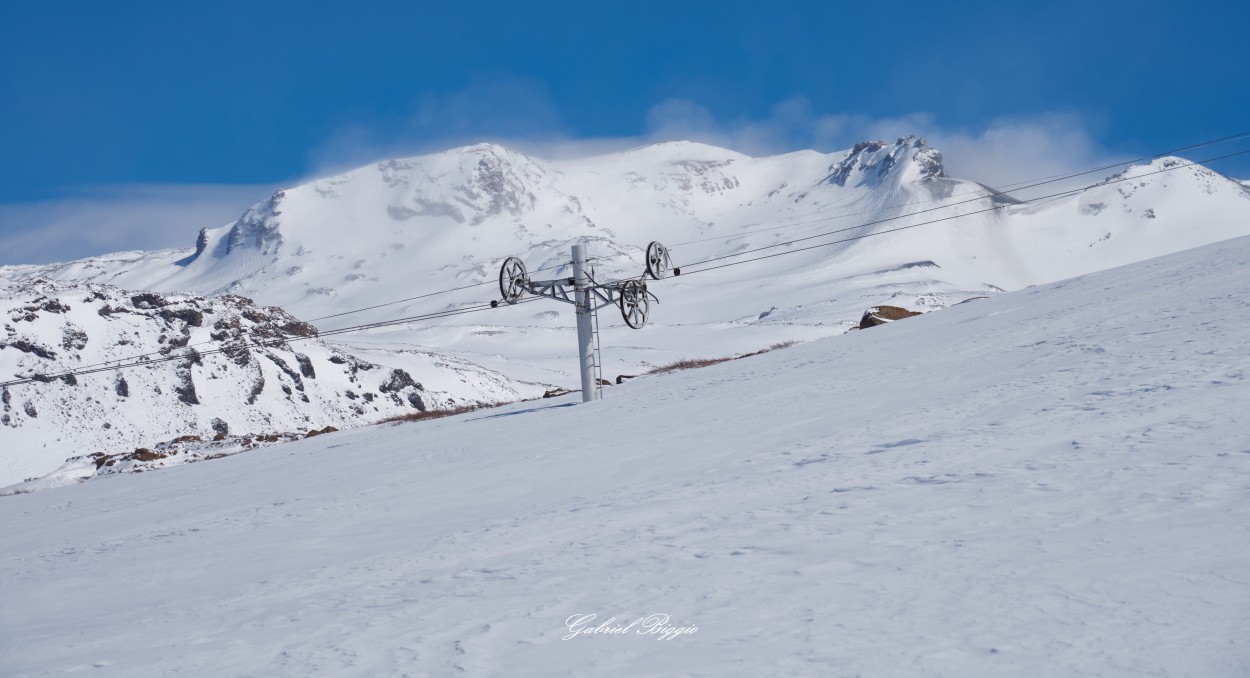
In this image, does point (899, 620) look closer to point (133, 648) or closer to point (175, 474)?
point (133, 648)

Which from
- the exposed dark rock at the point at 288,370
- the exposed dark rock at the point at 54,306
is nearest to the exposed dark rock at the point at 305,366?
the exposed dark rock at the point at 288,370

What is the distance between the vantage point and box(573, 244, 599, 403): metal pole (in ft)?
92.3

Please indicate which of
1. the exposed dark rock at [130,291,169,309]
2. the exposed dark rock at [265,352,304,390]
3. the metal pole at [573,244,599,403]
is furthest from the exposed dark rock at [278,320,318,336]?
the metal pole at [573,244,599,403]

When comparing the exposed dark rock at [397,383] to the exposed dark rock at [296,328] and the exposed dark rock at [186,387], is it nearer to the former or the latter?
the exposed dark rock at [296,328]

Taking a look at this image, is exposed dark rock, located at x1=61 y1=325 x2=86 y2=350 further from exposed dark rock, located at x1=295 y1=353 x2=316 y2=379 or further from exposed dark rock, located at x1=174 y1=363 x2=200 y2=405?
exposed dark rock, located at x1=295 y1=353 x2=316 y2=379

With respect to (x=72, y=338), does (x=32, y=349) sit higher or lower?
lower

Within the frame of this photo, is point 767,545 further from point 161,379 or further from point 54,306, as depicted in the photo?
point 54,306

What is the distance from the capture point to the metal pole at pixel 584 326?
2812 cm

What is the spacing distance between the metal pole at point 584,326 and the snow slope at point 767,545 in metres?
8.28

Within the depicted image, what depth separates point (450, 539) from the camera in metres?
11.3

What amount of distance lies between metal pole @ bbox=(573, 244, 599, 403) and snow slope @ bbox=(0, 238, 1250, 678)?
8.28 metres

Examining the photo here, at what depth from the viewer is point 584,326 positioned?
2894cm

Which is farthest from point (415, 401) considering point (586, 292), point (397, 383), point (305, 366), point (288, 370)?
point (586, 292)

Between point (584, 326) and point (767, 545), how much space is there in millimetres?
20366
